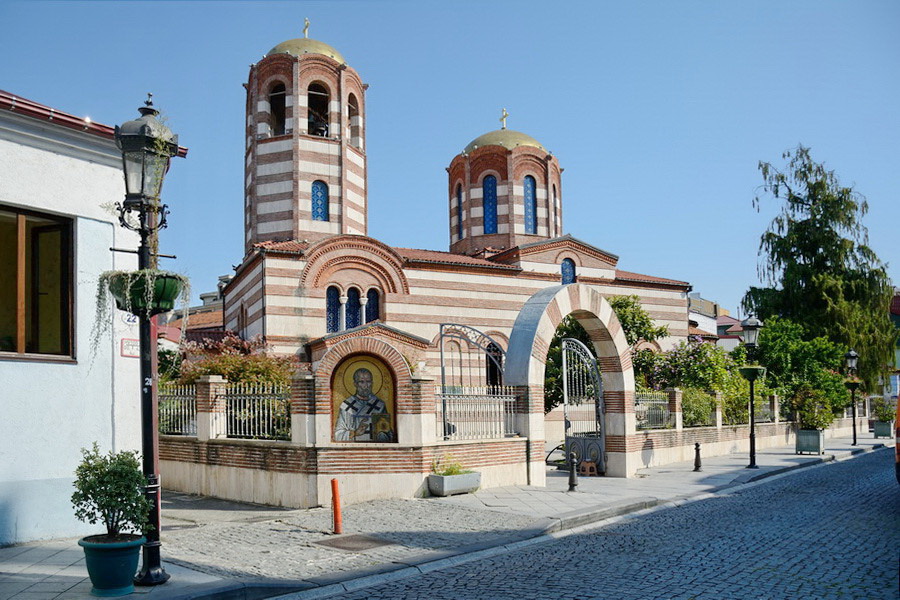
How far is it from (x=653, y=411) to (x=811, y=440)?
5936mm

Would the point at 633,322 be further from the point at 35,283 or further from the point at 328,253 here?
the point at 35,283

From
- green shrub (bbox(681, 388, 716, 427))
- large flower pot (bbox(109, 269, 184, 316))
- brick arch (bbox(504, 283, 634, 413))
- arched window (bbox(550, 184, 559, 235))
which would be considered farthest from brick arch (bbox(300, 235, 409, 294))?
large flower pot (bbox(109, 269, 184, 316))

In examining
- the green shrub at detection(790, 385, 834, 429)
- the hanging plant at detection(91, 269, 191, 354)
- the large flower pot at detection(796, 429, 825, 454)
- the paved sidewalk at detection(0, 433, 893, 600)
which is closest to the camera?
the hanging plant at detection(91, 269, 191, 354)

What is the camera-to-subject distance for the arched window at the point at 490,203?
33.0 m

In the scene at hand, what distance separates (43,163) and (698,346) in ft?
69.5

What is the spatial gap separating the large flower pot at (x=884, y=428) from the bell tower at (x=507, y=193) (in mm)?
14790

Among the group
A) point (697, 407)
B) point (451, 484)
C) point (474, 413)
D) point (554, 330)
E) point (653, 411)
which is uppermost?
point (554, 330)

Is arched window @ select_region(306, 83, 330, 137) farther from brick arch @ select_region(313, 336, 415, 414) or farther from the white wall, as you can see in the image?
the white wall

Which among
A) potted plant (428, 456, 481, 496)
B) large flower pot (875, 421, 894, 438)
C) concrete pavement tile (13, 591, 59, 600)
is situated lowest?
large flower pot (875, 421, 894, 438)

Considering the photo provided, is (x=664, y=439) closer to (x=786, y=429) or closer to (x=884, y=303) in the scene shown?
(x=786, y=429)

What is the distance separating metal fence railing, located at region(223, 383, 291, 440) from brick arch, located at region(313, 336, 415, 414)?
31.5 inches

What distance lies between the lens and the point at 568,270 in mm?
30984

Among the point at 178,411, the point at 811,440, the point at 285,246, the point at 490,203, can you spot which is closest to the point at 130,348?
the point at 178,411

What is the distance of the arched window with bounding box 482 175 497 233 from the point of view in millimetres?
32969
